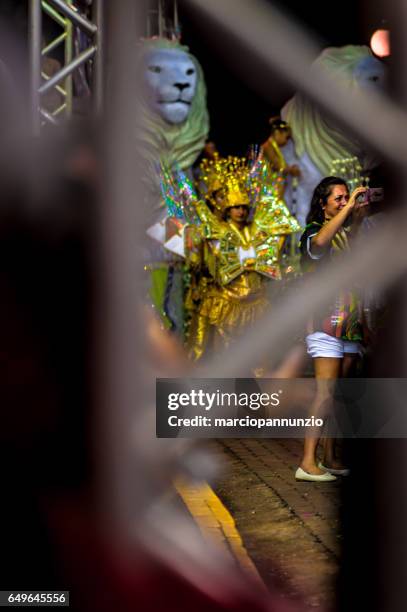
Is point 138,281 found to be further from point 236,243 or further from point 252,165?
point 252,165

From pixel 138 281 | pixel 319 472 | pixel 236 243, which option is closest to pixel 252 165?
pixel 236 243

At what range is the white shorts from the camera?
A: 4.71 feet

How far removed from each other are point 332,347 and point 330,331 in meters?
0.04

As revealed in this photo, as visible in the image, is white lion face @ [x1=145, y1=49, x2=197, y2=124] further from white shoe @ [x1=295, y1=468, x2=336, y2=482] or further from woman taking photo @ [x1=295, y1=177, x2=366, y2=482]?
white shoe @ [x1=295, y1=468, x2=336, y2=482]

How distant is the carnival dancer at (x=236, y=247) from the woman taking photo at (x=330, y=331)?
2.43 m

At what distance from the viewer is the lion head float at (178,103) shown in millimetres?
5250

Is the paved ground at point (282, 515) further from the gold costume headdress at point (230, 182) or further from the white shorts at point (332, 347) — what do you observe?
the gold costume headdress at point (230, 182)

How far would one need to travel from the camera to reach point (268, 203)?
480 cm

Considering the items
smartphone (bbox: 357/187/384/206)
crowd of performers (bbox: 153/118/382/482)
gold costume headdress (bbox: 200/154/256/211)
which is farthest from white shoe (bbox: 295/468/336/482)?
gold costume headdress (bbox: 200/154/256/211)

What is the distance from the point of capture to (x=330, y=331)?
1617mm

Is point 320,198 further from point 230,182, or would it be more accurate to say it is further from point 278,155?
point 278,155

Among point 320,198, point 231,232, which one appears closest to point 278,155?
point 231,232

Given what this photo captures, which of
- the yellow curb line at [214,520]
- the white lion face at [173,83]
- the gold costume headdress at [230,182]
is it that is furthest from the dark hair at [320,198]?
the white lion face at [173,83]

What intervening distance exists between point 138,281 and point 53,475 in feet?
0.95
